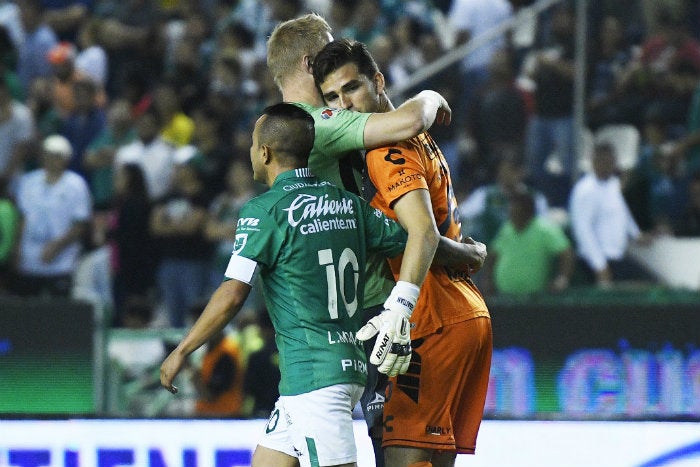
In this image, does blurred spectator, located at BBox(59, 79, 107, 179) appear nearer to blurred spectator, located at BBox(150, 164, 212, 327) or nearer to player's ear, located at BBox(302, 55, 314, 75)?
blurred spectator, located at BBox(150, 164, 212, 327)

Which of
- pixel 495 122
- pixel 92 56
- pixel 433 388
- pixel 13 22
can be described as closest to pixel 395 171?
pixel 433 388

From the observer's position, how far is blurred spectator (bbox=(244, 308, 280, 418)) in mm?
9250

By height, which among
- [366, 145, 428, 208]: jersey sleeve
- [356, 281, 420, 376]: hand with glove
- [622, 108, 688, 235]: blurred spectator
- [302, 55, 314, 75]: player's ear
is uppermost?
[622, 108, 688, 235]: blurred spectator

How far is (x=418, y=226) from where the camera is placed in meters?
4.65

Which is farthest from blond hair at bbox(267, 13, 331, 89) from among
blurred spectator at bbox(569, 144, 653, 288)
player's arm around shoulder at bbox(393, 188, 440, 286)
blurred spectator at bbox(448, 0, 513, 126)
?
blurred spectator at bbox(569, 144, 653, 288)

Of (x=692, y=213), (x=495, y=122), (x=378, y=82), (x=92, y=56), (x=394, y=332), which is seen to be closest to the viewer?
(x=394, y=332)

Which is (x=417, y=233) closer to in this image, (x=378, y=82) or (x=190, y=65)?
(x=378, y=82)

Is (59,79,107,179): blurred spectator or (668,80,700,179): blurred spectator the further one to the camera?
(59,79,107,179): blurred spectator

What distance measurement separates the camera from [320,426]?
Answer: 4535 mm

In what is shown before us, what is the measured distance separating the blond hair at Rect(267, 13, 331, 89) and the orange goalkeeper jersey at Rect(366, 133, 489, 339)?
609mm

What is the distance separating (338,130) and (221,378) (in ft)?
16.5

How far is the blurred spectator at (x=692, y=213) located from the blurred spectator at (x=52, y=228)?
5.18 m

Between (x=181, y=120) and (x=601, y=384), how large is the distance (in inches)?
206

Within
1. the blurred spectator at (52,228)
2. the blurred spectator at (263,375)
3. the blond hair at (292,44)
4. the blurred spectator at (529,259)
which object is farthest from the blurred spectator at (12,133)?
the blond hair at (292,44)
